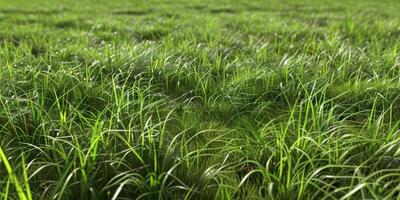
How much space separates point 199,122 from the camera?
7.71 ft

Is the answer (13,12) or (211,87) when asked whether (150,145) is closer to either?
(211,87)

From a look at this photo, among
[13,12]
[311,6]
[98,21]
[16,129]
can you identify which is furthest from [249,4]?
[16,129]

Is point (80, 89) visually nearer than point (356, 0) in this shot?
Yes

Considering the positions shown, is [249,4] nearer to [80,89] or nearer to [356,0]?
[356,0]

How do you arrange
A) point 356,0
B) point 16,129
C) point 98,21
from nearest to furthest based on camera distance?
point 16,129, point 98,21, point 356,0

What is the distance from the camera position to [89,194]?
1.64m

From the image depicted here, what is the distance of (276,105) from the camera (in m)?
2.65

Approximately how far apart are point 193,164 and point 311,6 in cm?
824

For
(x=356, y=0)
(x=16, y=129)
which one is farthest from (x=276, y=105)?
(x=356, y=0)

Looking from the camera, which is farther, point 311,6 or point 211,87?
point 311,6

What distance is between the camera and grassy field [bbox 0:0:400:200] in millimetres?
1678

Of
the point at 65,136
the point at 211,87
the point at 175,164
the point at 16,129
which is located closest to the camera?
the point at 175,164

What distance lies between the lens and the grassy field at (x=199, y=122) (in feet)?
5.50

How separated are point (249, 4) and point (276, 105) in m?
7.35
